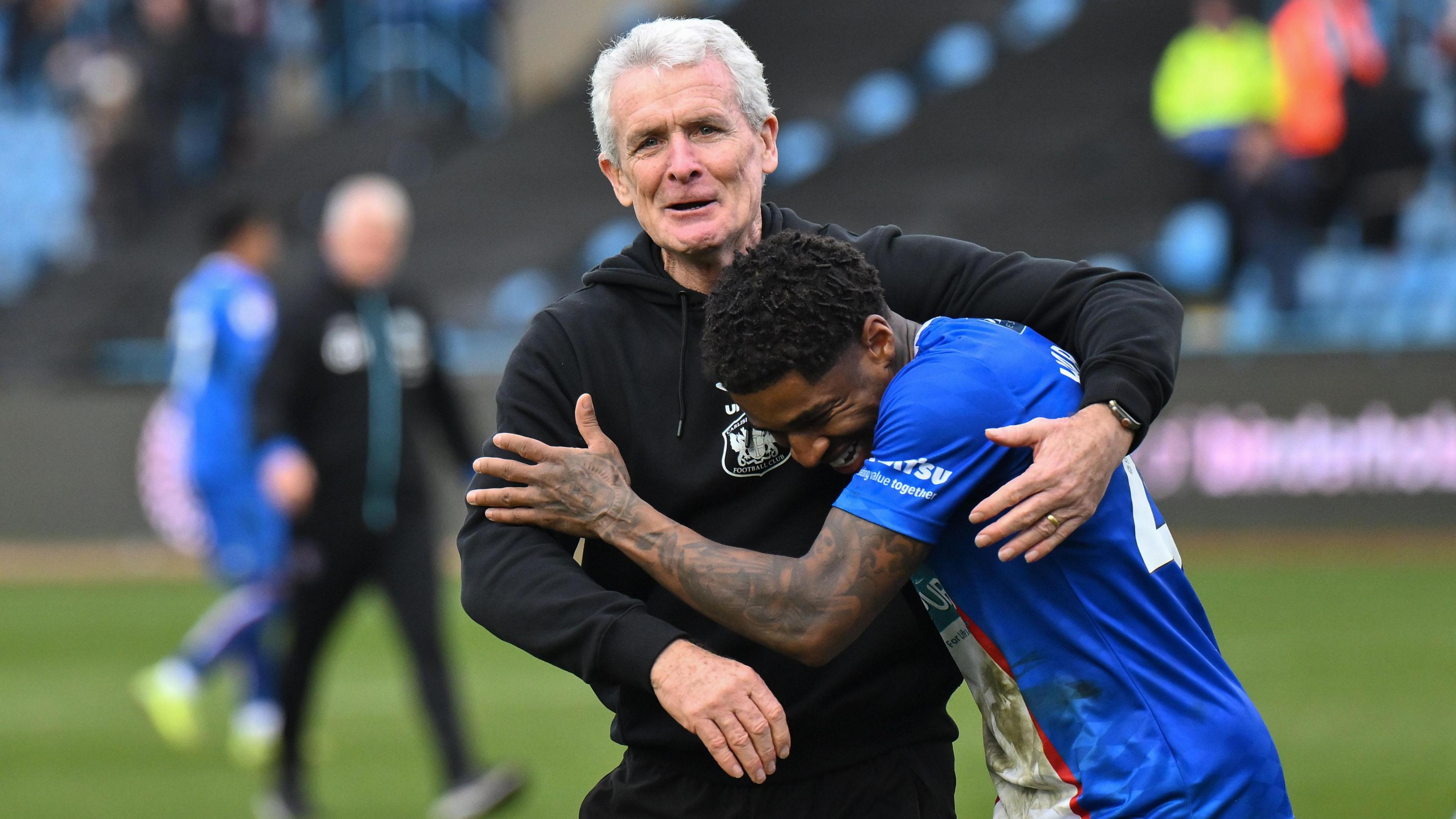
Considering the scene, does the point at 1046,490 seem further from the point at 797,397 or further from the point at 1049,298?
the point at 1049,298

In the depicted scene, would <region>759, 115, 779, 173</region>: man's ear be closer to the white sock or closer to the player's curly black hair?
the player's curly black hair

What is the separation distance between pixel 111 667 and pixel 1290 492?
8677mm

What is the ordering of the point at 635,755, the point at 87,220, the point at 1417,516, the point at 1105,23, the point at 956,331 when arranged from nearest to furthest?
the point at 956,331, the point at 635,755, the point at 1417,516, the point at 1105,23, the point at 87,220

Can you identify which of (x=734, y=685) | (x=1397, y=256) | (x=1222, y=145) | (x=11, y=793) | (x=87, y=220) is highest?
(x=87, y=220)

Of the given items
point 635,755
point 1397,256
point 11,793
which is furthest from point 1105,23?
point 635,755

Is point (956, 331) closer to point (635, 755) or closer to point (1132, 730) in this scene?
point (1132, 730)

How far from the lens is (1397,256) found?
15.0 m

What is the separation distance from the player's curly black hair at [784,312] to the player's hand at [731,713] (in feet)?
1.64

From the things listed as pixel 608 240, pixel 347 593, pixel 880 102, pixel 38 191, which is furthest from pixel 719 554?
pixel 38 191

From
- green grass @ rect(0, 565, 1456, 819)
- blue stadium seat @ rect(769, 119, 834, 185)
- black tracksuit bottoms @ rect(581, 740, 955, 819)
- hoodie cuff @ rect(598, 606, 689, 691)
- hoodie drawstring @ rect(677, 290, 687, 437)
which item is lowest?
green grass @ rect(0, 565, 1456, 819)

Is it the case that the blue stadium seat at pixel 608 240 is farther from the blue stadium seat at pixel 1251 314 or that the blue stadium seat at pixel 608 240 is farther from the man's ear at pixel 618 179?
the man's ear at pixel 618 179

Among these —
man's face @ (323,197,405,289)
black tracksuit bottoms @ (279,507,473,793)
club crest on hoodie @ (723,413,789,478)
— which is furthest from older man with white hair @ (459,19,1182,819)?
man's face @ (323,197,405,289)

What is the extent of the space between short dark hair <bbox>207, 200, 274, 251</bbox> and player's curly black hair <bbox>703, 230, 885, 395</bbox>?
284 inches

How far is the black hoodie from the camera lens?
339 cm
